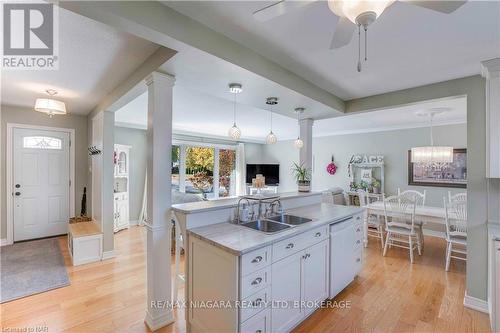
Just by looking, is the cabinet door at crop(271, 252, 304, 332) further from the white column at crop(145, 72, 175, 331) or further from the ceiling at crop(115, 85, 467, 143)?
the ceiling at crop(115, 85, 467, 143)

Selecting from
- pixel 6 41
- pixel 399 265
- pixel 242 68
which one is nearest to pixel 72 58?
pixel 6 41

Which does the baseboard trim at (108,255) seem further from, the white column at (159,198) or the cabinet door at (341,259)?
the cabinet door at (341,259)

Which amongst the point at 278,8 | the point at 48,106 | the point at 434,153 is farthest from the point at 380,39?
the point at 48,106

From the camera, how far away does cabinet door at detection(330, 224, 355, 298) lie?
2.47 metres

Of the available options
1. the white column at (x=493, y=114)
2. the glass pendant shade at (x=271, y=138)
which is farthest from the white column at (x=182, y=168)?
the white column at (x=493, y=114)

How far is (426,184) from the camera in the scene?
502 cm

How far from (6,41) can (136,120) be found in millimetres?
3177

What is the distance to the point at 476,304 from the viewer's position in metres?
2.39

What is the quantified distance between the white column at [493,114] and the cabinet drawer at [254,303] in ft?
7.67

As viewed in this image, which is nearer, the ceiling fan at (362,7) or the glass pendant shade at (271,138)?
the ceiling fan at (362,7)

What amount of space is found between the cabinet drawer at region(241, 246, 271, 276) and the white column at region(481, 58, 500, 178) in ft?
7.32

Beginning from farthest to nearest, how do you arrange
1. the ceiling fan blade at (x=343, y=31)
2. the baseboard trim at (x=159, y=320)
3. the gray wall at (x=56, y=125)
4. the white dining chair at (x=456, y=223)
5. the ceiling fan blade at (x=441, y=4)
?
the gray wall at (x=56, y=125) < the white dining chair at (x=456, y=223) < the baseboard trim at (x=159, y=320) < the ceiling fan blade at (x=343, y=31) < the ceiling fan blade at (x=441, y=4)

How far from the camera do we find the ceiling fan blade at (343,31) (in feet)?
4.13

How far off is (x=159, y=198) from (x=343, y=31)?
1.88 meters
